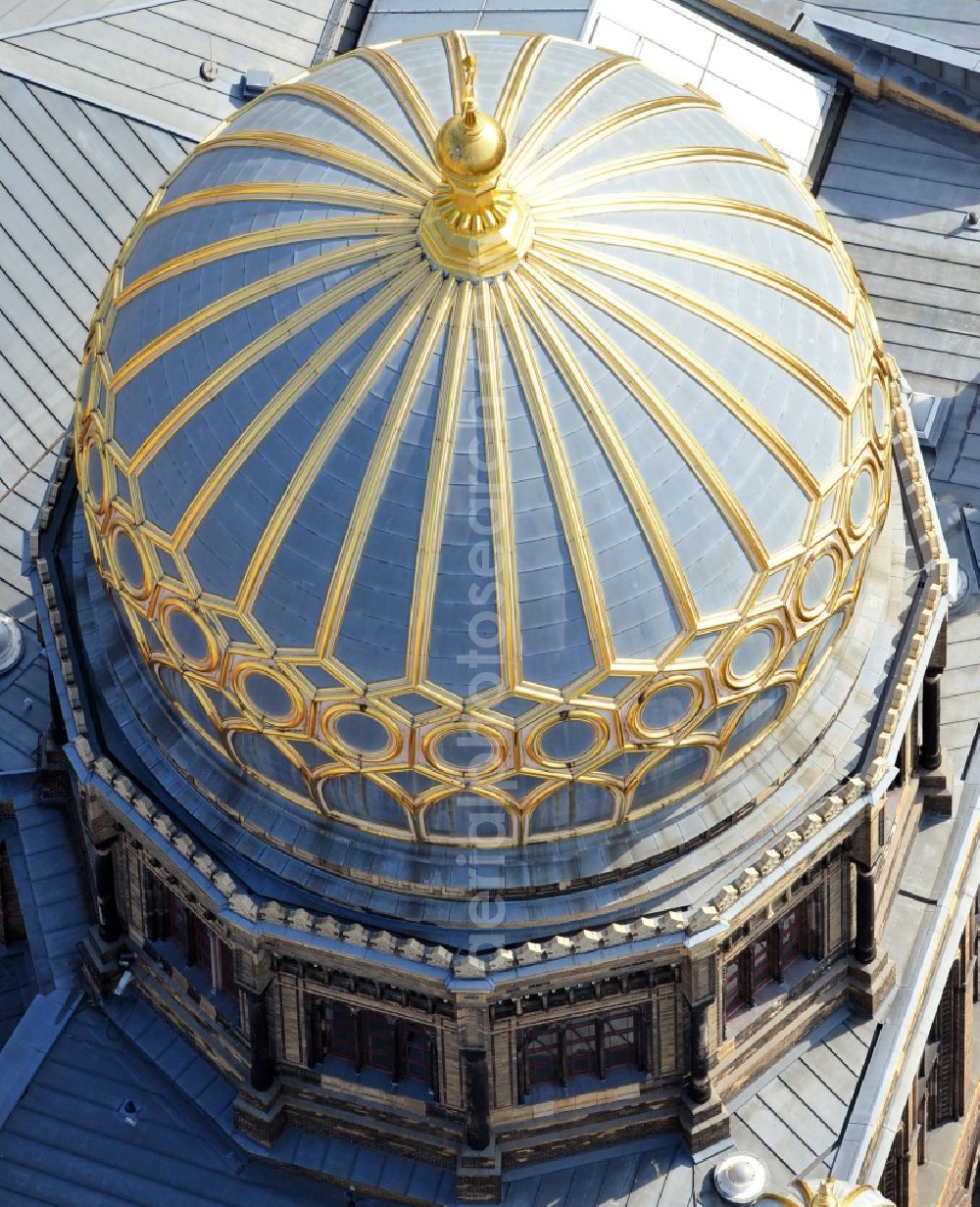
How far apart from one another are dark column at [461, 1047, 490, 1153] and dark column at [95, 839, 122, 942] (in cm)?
1203

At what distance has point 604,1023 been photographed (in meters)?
96.3

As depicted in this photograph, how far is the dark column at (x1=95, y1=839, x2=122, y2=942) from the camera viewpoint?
325 feet

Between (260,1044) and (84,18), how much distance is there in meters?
37.5

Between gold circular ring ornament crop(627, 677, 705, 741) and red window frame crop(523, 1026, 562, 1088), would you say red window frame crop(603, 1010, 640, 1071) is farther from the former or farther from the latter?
gold circular ring ornament crop(627, 677, 705, 741)

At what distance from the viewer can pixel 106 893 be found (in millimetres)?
100188

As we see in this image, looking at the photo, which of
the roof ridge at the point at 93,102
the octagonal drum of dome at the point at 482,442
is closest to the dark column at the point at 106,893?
the octagonal drum of dome at the point at 482,442

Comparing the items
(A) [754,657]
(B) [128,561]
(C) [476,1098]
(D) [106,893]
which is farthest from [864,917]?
(B) [128,561]

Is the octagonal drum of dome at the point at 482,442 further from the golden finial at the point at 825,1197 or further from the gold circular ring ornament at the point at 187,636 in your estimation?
the golden finial at the point at 825,1197

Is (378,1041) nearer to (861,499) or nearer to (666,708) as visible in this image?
(666,708)

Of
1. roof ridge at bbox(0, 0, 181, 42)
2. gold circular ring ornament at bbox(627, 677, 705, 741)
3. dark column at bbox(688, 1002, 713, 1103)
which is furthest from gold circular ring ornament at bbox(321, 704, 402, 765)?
roof ridge at bbox(0, 0, 181, 42)

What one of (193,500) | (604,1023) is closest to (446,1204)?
(604,1023)

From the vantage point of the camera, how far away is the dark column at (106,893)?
9919 cm

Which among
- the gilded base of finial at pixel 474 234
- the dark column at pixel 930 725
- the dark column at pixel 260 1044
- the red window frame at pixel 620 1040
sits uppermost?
the gilded base of finial at pixel 474 234

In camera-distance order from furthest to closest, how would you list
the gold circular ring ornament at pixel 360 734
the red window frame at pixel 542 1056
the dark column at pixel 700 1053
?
the red window frame at pixel 542 1056
the dark column at pixel 700 1053
the gold circular ring ornament at pixel 360 734
